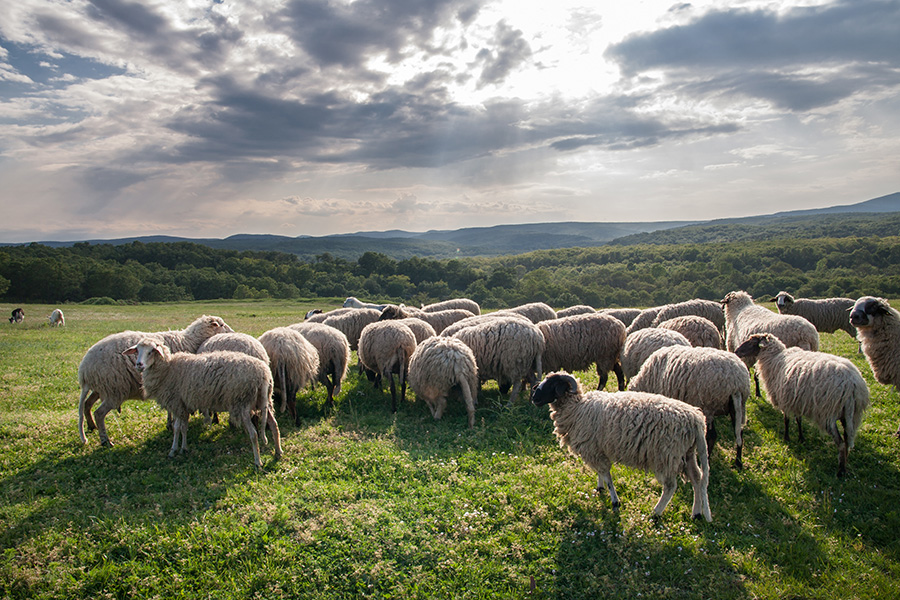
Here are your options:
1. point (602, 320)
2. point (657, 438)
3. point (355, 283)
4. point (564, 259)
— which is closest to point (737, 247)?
point (564, 259)

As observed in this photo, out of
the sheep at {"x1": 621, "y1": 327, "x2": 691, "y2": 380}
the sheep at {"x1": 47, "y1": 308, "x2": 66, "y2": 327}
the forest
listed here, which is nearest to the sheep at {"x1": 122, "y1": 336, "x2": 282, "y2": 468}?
the sheep at {"x1": 621, "y1": 327, "x2": 691, "y2": 380}

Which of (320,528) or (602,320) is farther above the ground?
(602,320)

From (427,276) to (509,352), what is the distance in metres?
68.8

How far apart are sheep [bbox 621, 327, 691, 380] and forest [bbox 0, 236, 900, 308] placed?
46.1 meters

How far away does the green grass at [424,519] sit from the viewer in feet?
15.3

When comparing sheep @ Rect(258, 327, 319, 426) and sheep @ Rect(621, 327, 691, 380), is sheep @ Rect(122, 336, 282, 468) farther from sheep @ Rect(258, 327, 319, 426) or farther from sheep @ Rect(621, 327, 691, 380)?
sheep @ Rect(621, 327, 691, 380)

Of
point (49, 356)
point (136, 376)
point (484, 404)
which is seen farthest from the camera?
point (49, 356)

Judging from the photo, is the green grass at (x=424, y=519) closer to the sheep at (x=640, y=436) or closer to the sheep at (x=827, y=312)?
the sheep at (x=640, y=436)

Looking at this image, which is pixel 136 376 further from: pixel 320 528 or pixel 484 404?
pixel 484 404

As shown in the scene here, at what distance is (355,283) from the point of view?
75.4 meters

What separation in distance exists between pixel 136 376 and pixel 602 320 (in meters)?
9.93

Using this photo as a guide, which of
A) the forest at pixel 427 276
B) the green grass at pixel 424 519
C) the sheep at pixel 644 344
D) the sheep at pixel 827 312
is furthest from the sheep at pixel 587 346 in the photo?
the forest at pixel 427 276

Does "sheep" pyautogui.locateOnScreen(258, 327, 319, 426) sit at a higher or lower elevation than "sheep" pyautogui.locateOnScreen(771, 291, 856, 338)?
higher

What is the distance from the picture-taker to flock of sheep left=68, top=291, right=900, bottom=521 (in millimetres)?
6051
